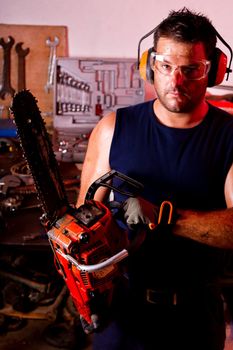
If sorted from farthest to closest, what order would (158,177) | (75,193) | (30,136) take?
(75,193), (158,177), (30,136)

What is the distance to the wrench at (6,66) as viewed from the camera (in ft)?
9.62

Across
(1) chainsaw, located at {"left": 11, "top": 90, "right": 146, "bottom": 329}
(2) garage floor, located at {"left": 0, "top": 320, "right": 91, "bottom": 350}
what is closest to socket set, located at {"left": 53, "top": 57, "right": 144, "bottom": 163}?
(2) garage floor, located at {"left": 0, "top": 320, "right": 91, "bottom": 350}

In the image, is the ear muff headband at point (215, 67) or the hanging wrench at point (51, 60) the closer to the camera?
the ear muff headband at point (215, 67)

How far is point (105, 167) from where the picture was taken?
4.82 feet

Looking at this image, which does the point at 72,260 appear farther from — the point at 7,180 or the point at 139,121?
the point at 7,180

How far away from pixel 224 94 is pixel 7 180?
1773mm

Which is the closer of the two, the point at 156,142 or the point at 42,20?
the point at 156,142

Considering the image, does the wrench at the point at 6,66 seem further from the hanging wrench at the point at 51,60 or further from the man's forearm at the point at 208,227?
the man's forearm at the point at 208,227

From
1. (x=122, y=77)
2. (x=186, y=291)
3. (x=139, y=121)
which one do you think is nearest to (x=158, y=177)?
(x=139, y=121)

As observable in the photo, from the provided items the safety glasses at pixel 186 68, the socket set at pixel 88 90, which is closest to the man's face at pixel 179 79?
the safety glasses at pixel 186 68

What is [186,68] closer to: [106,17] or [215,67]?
[215,67]

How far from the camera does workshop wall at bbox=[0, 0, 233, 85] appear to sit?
2.87 metres

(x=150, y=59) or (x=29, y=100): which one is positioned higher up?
(x=150, y=59)

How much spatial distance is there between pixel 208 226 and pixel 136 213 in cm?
29
